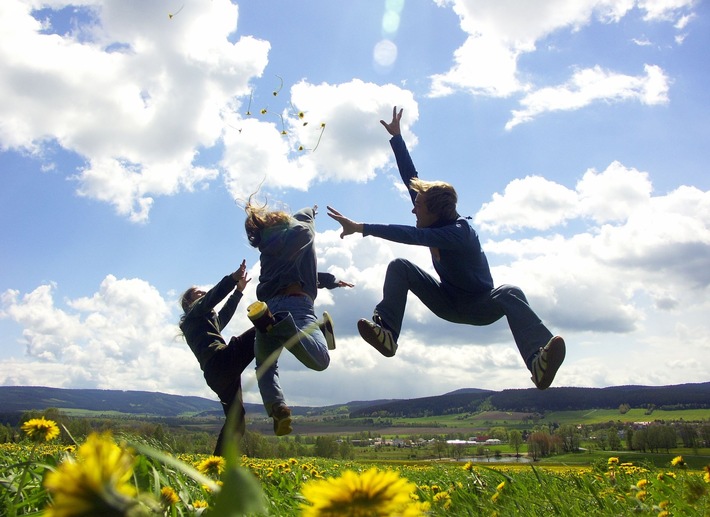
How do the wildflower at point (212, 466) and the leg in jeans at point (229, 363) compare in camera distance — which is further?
the leg in jeans at point (229, 363)

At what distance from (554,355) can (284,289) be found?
3170mm

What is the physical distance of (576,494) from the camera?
3.23m

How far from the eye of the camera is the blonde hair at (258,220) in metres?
6.70

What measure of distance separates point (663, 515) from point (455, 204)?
14.7 ft

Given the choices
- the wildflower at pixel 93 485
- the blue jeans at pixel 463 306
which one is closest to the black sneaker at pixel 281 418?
the blue jeans at pixel 463 306

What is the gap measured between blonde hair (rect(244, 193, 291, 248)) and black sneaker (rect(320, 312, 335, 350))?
4.41 feet

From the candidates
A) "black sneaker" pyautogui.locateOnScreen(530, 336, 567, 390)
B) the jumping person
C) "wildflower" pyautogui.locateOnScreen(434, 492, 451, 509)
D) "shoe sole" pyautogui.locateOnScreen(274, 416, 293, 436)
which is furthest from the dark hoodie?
"wildflower" pyautogui.locateOnScreen(434, 492, 451, 509)

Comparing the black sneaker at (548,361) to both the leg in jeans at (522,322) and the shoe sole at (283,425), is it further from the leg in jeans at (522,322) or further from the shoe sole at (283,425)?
the shoe sole at (283,425)

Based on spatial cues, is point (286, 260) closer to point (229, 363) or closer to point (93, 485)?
point (229, 363)

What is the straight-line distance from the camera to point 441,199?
6109 millimetres

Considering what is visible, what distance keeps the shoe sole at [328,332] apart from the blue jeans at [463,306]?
33.1 inches

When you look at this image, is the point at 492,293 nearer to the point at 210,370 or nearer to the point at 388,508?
the point at 210,370

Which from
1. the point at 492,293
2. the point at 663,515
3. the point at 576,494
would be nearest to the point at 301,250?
the point at 492,293

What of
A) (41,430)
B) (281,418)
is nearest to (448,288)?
(281,418)
